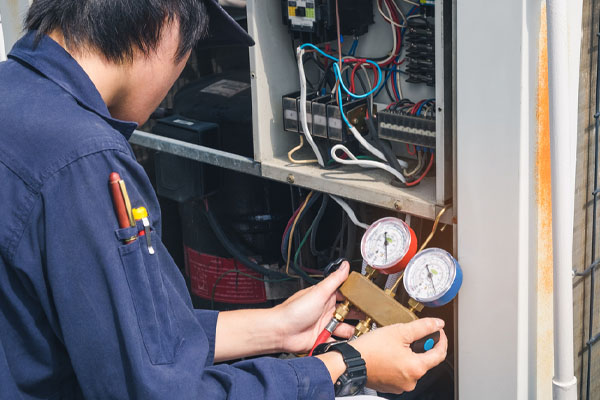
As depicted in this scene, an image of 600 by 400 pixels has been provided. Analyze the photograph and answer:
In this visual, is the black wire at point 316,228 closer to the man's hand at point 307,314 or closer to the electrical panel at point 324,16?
the man's hand at point 307,314

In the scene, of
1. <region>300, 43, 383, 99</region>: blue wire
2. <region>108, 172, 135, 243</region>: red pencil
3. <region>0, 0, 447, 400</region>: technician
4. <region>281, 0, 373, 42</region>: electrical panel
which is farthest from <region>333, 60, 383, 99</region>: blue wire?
<region>108, 172, 135, 243</region>: red pencil

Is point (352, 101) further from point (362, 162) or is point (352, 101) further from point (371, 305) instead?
point (371, 305)

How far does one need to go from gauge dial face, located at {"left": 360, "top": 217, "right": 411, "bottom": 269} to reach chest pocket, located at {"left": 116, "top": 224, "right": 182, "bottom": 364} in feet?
2.01

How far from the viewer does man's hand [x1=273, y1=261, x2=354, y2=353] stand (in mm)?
1702

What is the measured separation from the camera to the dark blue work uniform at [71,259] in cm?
106

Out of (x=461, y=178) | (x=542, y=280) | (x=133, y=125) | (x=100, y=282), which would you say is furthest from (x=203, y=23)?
(x=542, y=280)

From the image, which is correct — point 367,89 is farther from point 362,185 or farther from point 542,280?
point 542,280

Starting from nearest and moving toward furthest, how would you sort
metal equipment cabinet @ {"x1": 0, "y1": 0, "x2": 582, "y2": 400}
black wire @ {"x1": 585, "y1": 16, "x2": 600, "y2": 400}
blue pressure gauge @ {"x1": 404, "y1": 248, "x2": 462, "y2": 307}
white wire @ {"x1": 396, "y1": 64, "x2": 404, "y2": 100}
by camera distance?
metal equipment cabinet @ {"x1": 0, "y1": 0, "x2": 582, "y2": 400} → blue pressure gauge @ {"x1": 404, "y1": 248, "x2": 462, "y2": 307} → black wire @ {"x1": 585, "y1": 16, "x2": 600, "y2": 400} → white wire @ {"x1": 396, "y1": 64, "x2": 404, "y2": 100}

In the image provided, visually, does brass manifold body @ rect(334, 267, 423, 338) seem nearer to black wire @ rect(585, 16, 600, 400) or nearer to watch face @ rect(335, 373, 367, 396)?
watch face @ rect(335, 373, 367, 396)

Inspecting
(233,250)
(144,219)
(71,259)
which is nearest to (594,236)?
(233,250)

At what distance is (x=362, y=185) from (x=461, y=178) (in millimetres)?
292

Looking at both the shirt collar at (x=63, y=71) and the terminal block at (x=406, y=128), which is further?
the terminal block at (x=406, y=128)

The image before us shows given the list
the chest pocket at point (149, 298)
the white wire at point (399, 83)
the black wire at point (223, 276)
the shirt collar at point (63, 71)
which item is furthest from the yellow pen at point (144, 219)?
the black wire at point (223, 276)

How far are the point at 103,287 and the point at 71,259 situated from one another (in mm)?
61
